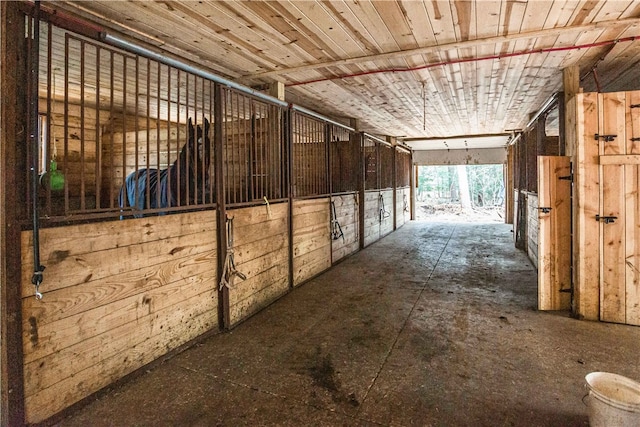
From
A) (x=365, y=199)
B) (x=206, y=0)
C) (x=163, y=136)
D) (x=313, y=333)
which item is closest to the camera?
(x=206, y=0)

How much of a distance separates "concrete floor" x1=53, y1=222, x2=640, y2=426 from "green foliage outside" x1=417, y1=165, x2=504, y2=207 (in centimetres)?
1889

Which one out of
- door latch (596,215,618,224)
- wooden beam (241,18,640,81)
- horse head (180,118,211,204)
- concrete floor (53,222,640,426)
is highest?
wooden beam (241,18,640,81)

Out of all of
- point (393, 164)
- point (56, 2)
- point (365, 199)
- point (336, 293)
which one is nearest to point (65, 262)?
point (56, 2)

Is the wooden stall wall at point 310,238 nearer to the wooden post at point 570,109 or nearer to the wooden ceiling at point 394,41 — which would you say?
the wooden ceiling at point 394,41

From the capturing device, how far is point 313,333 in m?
2.66

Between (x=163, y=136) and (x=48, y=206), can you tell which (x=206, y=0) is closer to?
(x=48, y=206)

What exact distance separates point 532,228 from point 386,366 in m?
3.83

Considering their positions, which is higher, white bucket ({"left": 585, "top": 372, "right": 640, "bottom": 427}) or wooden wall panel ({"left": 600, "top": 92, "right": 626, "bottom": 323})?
wooden wall panel ({"left": 600, "top": 92, "right": 626, "bottom": 323})

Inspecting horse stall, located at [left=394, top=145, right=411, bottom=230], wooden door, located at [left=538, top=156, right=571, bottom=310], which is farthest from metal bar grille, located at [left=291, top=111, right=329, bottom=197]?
horse stall, located at [left=394, top=145, right=411, bottom=230]

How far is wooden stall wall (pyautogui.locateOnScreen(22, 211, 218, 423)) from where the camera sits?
1.58 meters

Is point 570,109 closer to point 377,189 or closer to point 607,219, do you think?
point 607,219

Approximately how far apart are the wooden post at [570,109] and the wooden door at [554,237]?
215mm

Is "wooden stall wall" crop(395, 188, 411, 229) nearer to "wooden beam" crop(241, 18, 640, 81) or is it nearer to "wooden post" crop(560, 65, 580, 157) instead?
"wooden post" crop(560, 65, 580, 157)

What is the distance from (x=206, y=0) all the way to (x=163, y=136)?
3.32 m
